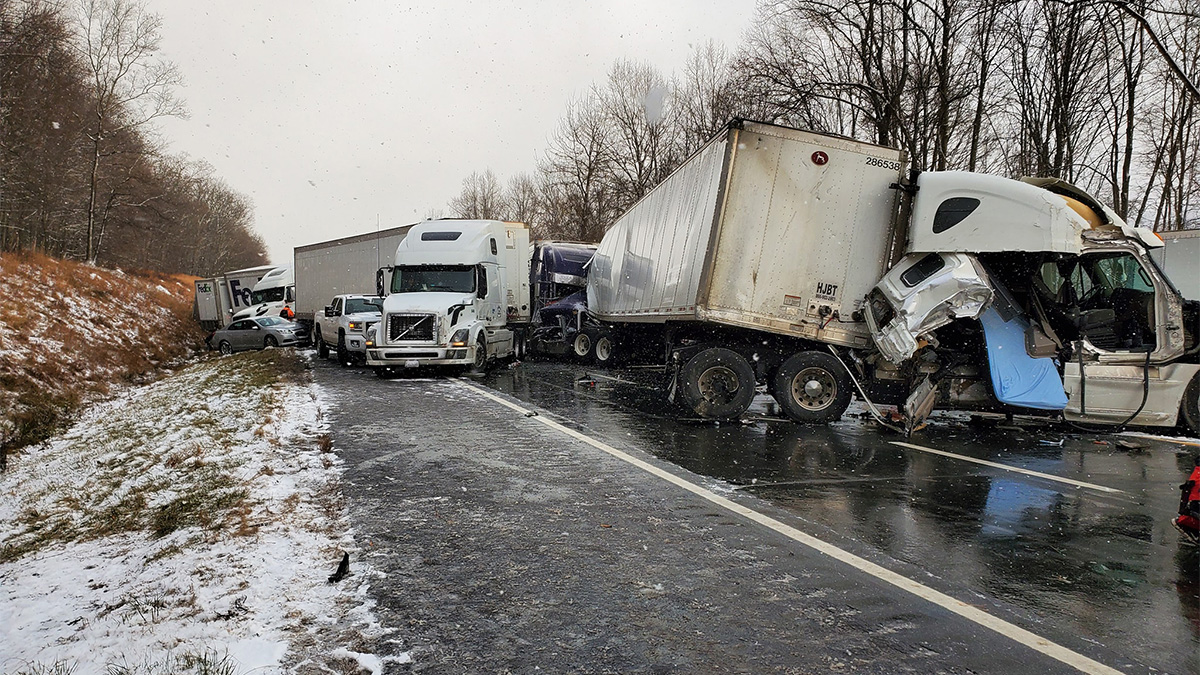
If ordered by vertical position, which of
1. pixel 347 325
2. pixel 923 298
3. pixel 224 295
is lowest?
pixel 347 325

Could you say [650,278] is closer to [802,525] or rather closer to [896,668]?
[802,525]

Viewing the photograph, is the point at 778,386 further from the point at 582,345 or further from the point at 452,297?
the point at 582,345

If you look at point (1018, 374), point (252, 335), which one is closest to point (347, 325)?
point (252, 335)

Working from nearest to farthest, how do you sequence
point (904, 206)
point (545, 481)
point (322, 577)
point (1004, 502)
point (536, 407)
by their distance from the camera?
point (322, 577) < point (1004, 502) < point (545, 481) < point (904, 206) < point (536, 407)

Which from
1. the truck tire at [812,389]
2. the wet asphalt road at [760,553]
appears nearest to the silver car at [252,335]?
the wet asphalt road at [760,553]

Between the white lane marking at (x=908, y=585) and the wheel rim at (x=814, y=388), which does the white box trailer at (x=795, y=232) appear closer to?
the wheel rim at (x=814, y=388)

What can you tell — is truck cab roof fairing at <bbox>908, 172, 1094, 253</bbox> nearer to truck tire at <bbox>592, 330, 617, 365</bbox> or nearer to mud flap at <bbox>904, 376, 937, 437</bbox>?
mud flap at <bbox>904, 376, 937, 437</bbox>

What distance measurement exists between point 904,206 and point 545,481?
20.8ft

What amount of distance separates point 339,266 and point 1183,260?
27868mm

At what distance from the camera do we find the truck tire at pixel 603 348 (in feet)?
64.6

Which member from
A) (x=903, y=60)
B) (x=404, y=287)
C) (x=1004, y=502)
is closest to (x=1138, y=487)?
(x=1004, y=502)

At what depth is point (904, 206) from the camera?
9430 mm

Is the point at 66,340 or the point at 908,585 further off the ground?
the point at 66,340

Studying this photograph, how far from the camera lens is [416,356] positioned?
1539cm
